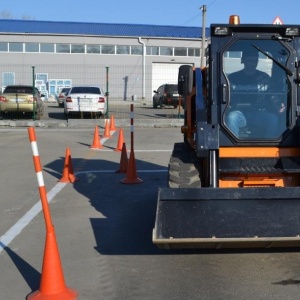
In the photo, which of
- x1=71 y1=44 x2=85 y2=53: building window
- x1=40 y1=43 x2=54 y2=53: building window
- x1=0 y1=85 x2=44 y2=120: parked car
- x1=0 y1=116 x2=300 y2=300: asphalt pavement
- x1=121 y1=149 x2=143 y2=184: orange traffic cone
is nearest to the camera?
x1=0 y1=116 x2=300 y2=300: asphalt pavement

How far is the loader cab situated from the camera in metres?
5.91

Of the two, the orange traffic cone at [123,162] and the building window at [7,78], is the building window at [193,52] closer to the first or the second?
the building window at [7,78]

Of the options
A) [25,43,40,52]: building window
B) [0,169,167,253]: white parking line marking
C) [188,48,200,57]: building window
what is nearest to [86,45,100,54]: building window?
[25,43,40,52]: building window

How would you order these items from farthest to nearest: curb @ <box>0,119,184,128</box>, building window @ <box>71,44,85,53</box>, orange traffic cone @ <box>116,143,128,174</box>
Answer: building window @ <box>71,44,85,53</box>, curb @ <box>0,119,184,128</box>, orange traffic cone @ <box>116,143,128,174</box>

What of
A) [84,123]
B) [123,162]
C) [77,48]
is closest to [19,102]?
[84,123]

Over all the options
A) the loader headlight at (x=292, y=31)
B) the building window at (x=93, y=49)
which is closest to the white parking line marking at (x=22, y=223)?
the loader headlight at (x=292, y=31)

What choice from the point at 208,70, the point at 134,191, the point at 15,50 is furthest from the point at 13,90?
the point at 15,50

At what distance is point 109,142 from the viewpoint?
17.4 metres

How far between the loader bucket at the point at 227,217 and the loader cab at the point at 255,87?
1.02 m

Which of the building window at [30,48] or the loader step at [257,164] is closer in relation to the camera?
the loader step at [257,164]

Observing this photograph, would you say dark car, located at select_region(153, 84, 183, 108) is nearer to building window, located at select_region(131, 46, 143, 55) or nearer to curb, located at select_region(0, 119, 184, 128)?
curb, located at select_region(0, 119, 184, 128)

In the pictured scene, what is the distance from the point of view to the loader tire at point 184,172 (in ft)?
19.7

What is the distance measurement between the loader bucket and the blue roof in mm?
48090

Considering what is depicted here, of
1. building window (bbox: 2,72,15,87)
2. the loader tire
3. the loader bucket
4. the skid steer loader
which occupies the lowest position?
the loader bucket
